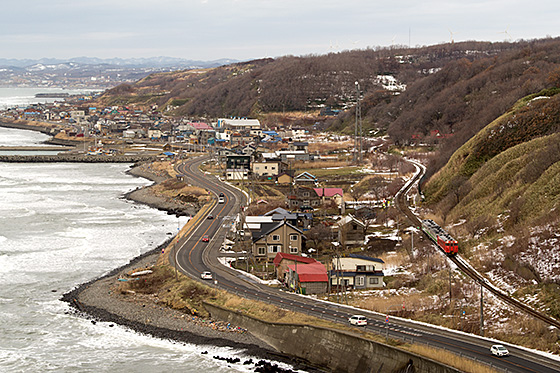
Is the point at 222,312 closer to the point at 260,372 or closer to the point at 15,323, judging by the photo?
the point at 260,372

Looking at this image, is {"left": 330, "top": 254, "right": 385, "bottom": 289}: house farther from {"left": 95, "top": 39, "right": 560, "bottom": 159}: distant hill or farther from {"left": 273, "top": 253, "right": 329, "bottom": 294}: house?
{"left": 95, "top": 39, "right": 560, "bottom": 159}: distant hill

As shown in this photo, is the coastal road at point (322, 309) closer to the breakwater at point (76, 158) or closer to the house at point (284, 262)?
the house at point (284, 262)

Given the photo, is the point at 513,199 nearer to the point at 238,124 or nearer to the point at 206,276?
the point at 206,276

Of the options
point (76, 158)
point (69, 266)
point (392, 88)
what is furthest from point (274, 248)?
point (392, 88)

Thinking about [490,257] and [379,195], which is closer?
[490,257]

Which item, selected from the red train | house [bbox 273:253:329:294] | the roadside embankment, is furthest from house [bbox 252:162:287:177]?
the roadside embankment

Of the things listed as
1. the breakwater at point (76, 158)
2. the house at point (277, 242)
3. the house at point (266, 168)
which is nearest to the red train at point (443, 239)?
the house at point (277, 242)

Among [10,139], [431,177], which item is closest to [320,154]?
[431,177]
